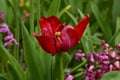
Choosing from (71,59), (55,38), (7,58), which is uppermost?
(55,38)

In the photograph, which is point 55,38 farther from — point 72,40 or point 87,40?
point 87,40

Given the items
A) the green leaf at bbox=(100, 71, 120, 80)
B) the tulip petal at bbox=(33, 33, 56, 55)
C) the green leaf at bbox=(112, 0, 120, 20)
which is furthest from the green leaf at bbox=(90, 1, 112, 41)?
the tulip petal at bbox=(33, 33, 56, 55)

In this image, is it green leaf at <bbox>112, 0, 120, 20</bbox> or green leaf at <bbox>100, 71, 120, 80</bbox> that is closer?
green leaf at <bbox>100, 71, 120, 80</bbox>

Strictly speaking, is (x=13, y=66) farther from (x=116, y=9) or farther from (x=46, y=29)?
(x=116, y=9)

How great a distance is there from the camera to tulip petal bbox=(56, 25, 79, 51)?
1.34 metres

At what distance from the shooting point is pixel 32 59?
5.07 ft

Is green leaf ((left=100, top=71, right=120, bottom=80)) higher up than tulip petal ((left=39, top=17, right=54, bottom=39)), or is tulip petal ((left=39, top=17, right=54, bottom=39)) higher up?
tulip petal ((left=39, top=17, right=54, bottom=39))

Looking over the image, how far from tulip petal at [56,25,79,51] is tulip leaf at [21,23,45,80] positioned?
0.20 meters

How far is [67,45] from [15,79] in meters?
0.38

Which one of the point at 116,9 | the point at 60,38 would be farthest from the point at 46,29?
the point at 116,9

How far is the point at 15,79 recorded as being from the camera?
1.63 metres

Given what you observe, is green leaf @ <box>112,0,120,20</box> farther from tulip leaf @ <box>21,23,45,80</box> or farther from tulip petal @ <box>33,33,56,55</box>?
tulip petal @ <box>33,33,56,55</box>

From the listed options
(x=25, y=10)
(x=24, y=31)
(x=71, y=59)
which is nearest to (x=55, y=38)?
(x=24, y=31)

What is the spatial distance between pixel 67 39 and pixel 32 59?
0.24 meters
